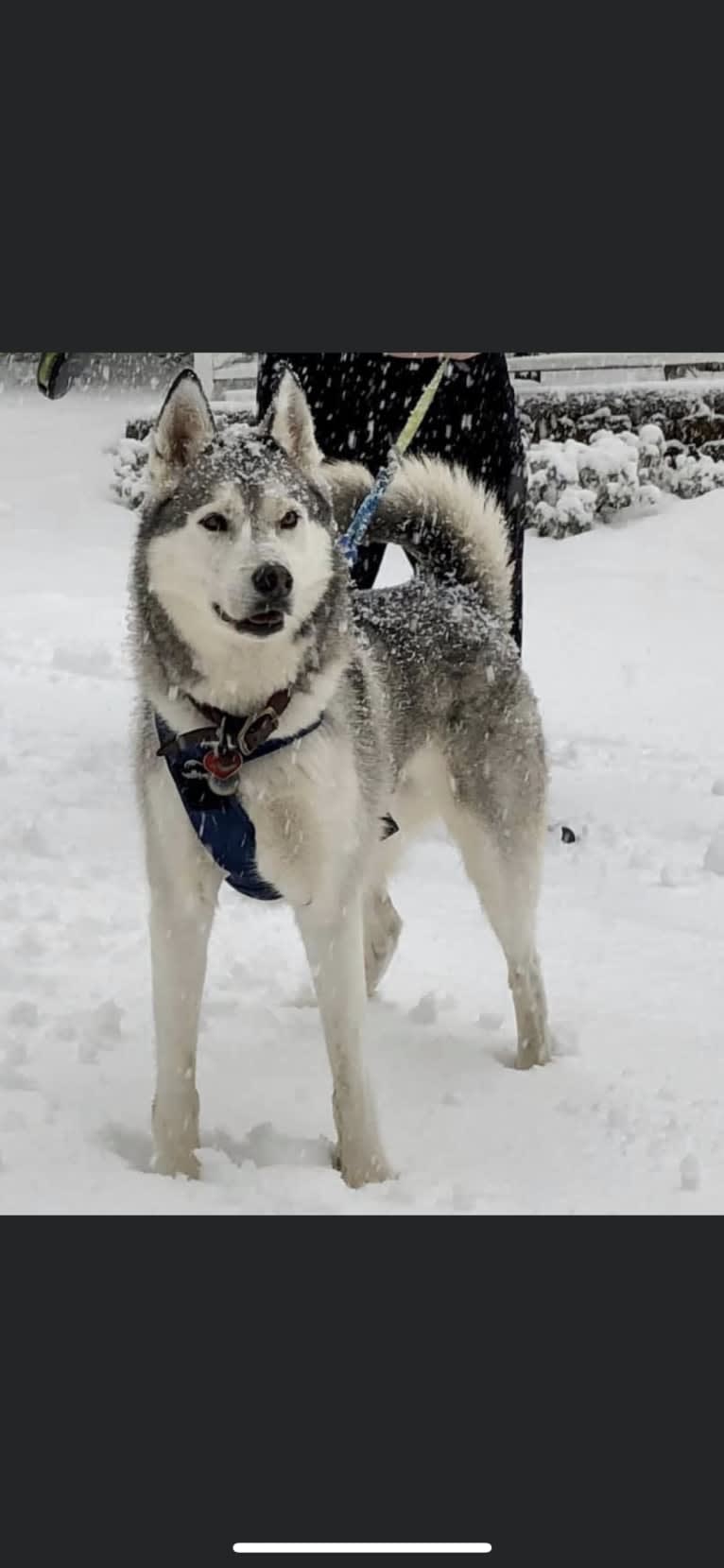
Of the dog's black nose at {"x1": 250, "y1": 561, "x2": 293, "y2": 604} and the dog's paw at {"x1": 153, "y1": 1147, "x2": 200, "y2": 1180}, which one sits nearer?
the dog's black nose at {"x1": 250, "y1": 561, "x2": 293, "y2": 604}

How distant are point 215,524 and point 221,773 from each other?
315 millimetres

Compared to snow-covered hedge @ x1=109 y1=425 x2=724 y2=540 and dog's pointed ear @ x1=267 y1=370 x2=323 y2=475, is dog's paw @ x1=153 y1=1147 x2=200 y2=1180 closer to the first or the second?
dog's pointed ear @ x1=267 y1=370 x2=323 y2=475

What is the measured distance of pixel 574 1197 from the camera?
2.03m

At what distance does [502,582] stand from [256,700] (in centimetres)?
91

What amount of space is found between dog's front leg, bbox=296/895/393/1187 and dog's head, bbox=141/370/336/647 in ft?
1.33

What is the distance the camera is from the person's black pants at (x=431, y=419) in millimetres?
3070

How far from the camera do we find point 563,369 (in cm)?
351

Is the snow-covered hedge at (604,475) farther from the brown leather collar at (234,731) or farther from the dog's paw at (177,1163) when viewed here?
the dog's paw at (177,1163)

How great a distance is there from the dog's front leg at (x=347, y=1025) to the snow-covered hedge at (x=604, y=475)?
260 centimetres

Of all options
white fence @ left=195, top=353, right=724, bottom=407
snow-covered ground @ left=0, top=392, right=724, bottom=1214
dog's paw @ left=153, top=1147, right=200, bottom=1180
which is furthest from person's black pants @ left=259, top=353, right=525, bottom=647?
dog's paw @ left=153, top=1147, right=200, bottom=1180

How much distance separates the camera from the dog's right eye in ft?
6.07

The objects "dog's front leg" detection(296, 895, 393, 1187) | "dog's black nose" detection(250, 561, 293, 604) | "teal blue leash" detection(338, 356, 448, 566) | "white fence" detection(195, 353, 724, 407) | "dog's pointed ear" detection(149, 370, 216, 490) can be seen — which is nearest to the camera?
"dog's black nose" detection(250, 561, 293, 604)

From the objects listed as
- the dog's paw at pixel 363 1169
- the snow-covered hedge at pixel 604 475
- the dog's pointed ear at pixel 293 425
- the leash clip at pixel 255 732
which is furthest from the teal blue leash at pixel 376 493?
the snow-covered hedge at pixel 604 475
